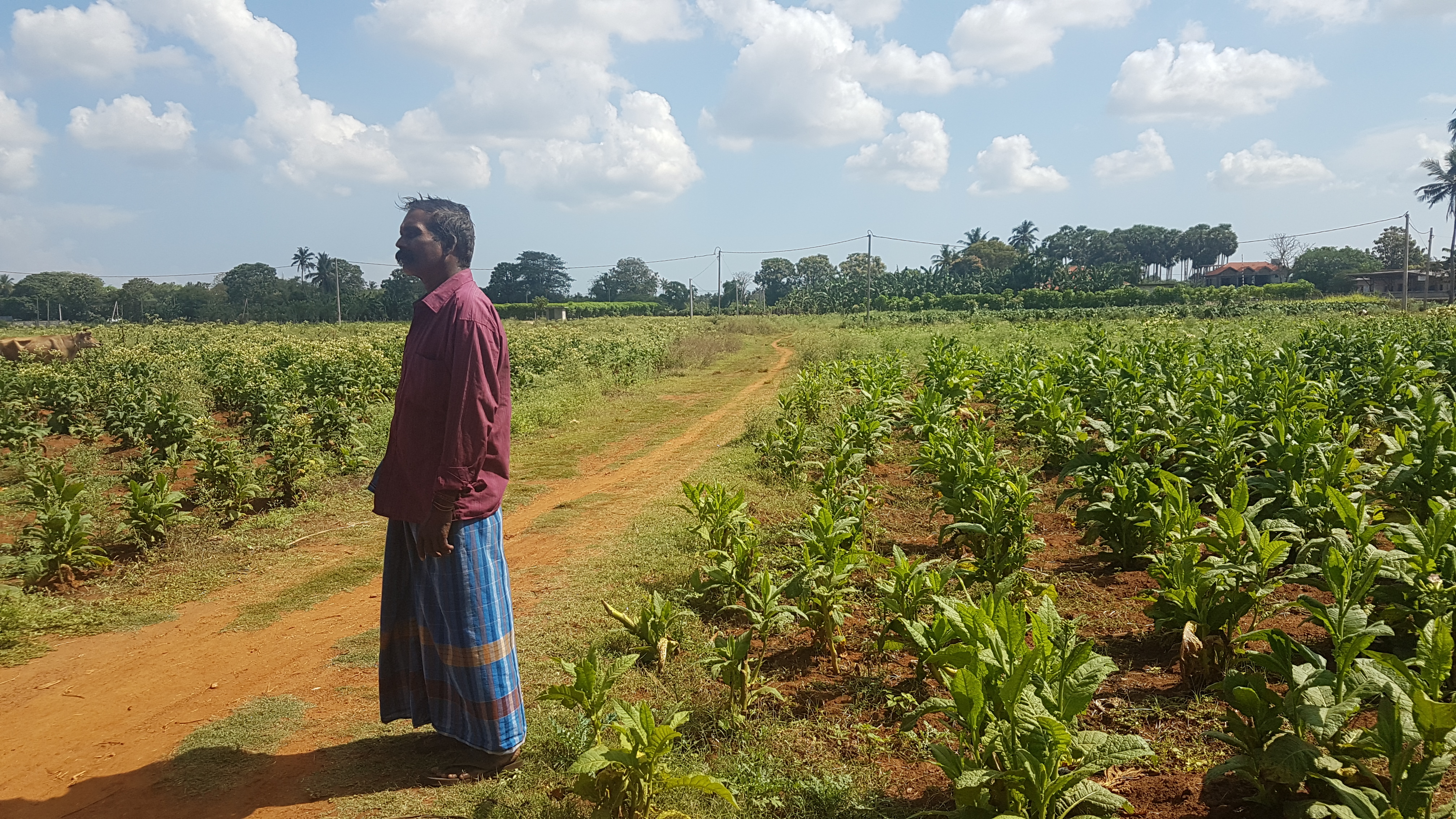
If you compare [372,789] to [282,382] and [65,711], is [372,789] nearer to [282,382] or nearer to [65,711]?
[65,711]

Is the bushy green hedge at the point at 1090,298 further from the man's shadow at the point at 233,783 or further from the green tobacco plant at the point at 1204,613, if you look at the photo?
the man's shadow at the point at 233,783

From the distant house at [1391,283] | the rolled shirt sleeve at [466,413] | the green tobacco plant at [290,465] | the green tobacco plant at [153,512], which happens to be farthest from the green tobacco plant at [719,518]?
the distant house at [1391,283]

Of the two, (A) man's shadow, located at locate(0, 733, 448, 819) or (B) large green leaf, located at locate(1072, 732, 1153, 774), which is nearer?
(B) large green leaf, located at locate(1072, 732, 1153, 774)

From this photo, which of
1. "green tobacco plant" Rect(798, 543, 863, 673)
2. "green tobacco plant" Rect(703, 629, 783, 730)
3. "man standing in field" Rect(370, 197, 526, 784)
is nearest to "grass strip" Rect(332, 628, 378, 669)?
"man standing in field" Rect(370, 197, 526, 784)

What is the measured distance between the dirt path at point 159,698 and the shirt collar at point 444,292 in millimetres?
1982

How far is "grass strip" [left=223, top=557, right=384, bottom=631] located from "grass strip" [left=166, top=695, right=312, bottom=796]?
4.44 ft

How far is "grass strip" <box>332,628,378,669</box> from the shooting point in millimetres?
4555

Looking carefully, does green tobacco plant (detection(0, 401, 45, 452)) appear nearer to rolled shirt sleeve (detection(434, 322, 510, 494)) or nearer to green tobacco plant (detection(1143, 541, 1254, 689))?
rolled shirt sleeve (detection(434, 322, 510, 494))

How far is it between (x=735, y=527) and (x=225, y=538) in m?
4.50

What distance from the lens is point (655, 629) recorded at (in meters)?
4.35

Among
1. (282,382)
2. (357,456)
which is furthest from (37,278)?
(357,456)

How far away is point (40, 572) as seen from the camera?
5.68 meters

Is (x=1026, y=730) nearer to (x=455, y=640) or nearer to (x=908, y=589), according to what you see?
(x=908, y=589)

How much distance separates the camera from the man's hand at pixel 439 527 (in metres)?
3.11
